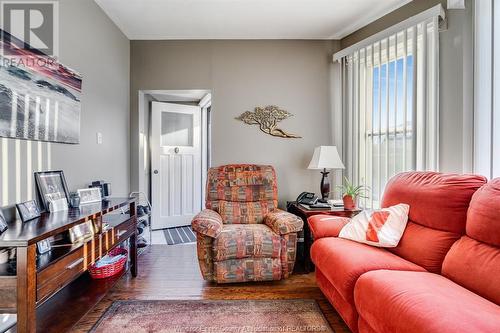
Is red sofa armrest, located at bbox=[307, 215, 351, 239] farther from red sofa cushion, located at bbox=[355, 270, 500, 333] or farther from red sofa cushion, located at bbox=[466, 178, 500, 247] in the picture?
red sofa cushion, located at bbox=[466, 178, 500, 247]

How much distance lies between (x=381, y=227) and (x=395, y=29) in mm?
1864

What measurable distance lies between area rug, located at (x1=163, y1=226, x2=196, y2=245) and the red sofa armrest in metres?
1.86

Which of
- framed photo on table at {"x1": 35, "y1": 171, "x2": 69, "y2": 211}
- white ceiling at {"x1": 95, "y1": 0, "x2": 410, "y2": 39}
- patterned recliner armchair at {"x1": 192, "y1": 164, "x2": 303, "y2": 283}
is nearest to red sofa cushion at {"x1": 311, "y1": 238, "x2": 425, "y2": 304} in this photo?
patterned recliner armchair at {"x1": 192, "y1": 164, "x2": 303, "y2": 283}

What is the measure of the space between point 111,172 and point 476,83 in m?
3.28

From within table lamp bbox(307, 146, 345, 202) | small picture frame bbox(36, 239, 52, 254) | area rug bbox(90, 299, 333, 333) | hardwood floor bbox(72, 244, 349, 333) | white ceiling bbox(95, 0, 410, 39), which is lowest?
area rug bbox(90, 299, 333, 333)

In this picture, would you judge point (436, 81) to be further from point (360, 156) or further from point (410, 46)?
point (360, 156)

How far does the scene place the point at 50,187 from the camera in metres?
1.78

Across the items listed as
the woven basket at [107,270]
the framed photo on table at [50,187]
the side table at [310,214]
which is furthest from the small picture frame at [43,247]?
the side table at [310,214]

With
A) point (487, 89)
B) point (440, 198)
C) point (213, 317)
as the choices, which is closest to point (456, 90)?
point (487, 89)

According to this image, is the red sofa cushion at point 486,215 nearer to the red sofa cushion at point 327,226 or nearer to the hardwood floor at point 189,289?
the red sofa cushion at point 327,226

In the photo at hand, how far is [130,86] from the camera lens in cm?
329

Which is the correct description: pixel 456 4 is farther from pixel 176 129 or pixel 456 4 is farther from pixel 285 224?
pixel 176 129

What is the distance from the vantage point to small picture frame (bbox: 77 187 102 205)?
6.41ft

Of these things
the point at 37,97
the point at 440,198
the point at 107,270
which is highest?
the point at 37,97
